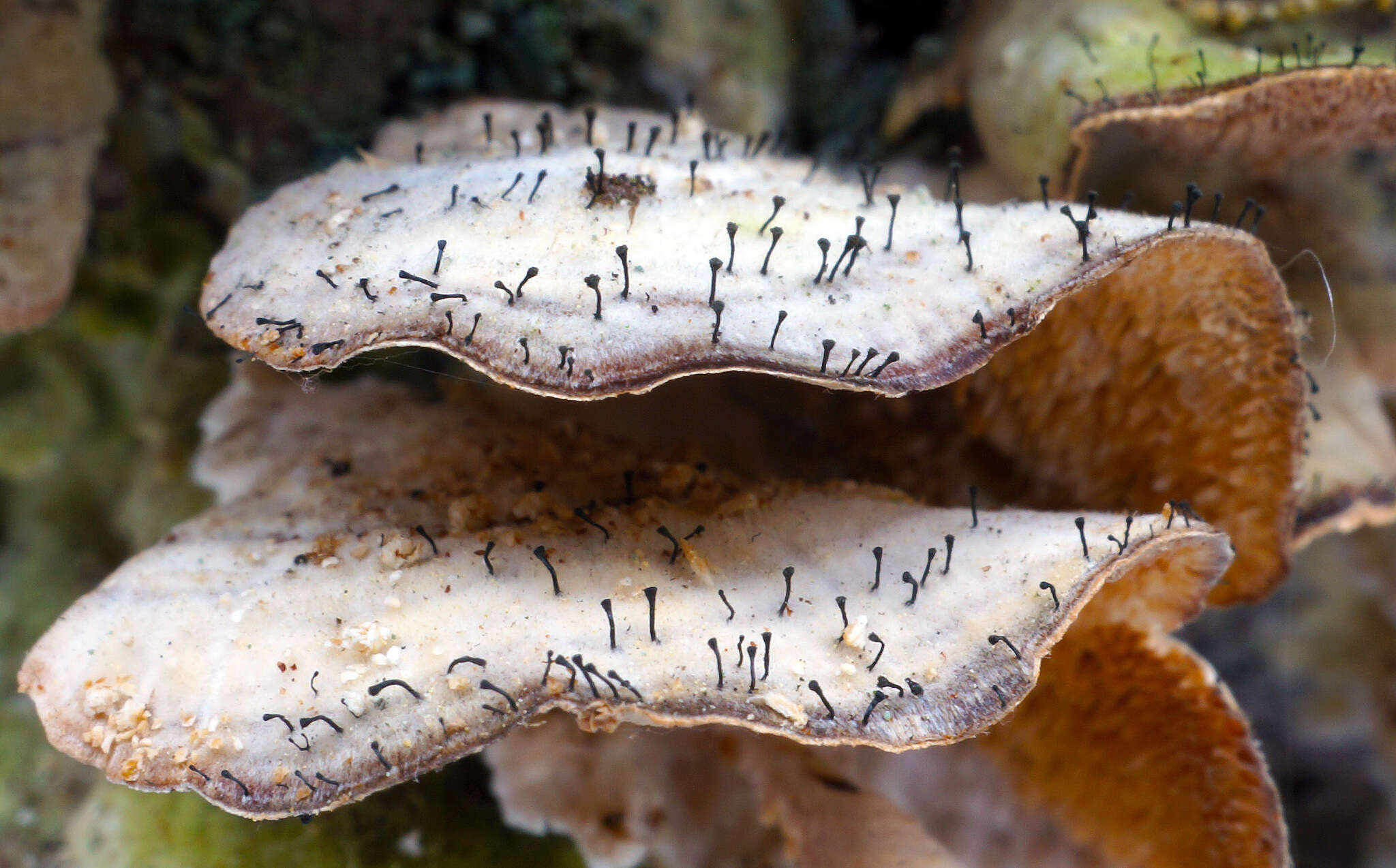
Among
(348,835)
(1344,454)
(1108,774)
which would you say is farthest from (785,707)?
(1344,454)

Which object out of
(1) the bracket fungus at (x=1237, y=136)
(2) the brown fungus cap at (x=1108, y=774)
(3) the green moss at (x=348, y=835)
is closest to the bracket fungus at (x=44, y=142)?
(3) the green moss at (x=348, y=835)

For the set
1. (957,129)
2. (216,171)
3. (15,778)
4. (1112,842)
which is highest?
(957,129)

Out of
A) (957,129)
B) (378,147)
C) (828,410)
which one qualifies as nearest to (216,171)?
(378,147)

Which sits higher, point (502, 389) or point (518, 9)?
point (518, 9)

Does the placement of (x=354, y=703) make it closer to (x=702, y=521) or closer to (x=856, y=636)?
(x=702, y=521)

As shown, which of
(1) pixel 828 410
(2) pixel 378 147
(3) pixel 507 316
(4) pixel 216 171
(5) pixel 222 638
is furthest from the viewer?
(4) pixel 216 171

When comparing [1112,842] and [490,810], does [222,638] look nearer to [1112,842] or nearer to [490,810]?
[490,810]
